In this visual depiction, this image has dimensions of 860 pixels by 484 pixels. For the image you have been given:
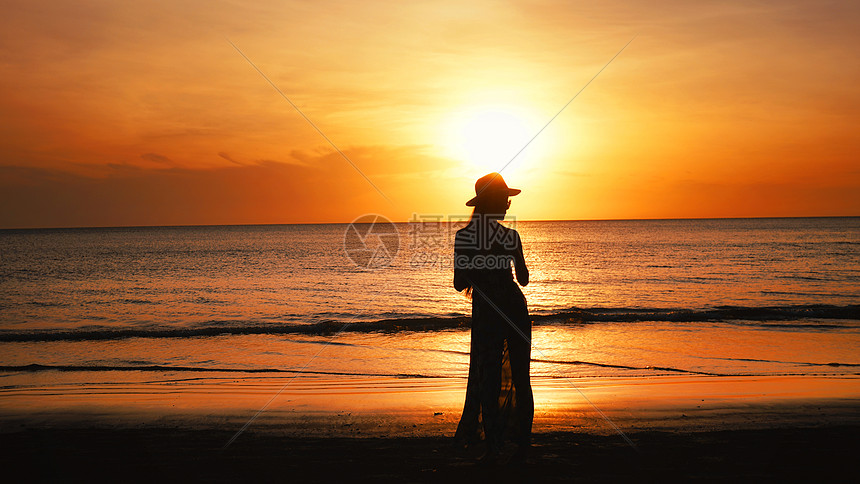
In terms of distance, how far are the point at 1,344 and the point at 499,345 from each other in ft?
52.0

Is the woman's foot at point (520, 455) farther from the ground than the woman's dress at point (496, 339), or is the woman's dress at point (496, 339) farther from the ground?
the woman's dress at point (496, 339)

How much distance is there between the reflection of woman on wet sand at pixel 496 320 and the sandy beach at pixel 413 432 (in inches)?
13.4

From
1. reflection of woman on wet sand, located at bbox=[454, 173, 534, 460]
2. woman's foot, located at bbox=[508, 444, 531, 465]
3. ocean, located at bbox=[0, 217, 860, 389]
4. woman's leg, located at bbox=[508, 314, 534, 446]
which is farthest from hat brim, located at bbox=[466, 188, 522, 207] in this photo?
ocean, located at bbox=[0, 217, 860, 389]

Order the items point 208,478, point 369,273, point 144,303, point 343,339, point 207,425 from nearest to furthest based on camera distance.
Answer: point 208,478 < point 207,425 < point 343,339 < point 144,303 < point 369,273

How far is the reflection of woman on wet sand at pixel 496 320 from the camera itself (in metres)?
4.22

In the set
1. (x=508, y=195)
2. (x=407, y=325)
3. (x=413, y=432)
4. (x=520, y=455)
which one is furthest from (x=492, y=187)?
(x=407, y=325)

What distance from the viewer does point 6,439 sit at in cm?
520

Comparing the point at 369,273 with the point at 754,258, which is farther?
the point at 754,258

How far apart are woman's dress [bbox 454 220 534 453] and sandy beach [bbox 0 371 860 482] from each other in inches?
12.4

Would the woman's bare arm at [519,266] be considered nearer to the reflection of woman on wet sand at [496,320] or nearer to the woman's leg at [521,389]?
the reflection of woman on wet sand at [496,320]

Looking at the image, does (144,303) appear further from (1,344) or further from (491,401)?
(491,401)

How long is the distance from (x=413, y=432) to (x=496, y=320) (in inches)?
69.3

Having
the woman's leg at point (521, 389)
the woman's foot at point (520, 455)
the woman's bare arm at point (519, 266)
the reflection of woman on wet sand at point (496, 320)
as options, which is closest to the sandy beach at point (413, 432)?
the woman's foot at point (520, 455)

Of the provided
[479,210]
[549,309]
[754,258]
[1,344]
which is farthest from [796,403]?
[754,258]
